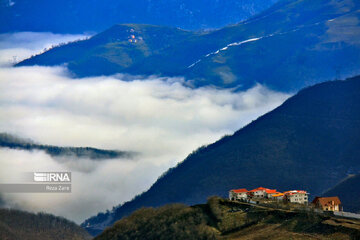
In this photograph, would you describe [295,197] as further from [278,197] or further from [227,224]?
[227,224]

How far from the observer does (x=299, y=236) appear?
155m

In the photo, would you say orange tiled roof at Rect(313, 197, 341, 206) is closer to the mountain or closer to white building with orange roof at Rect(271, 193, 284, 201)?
the mountain

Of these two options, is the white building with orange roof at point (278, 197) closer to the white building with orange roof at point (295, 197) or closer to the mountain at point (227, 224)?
the white building with orange roof at point (295, 197)

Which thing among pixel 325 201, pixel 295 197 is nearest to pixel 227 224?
pixel 325 201

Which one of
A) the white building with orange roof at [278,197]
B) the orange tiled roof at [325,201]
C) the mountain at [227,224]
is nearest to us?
the mountain at [227,224]

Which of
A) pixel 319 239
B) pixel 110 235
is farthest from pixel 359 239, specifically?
pixel 110 235

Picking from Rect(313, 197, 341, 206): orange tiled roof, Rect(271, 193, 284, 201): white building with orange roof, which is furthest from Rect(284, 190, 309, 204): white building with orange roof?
Rect(313, 197, 341, 206): orange tiled roof

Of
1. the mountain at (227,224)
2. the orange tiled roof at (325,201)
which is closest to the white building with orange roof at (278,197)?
the orange tiled roof at (325,201)

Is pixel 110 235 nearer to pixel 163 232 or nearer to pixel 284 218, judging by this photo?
pixel 163 232

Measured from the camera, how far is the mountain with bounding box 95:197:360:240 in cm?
15638

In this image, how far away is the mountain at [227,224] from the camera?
513 feet

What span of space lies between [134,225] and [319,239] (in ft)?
151

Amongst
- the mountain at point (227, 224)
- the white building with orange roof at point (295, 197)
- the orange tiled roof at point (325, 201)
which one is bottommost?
the mountain at point (227, 224)

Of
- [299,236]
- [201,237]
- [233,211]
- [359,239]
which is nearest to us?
[359,239]
